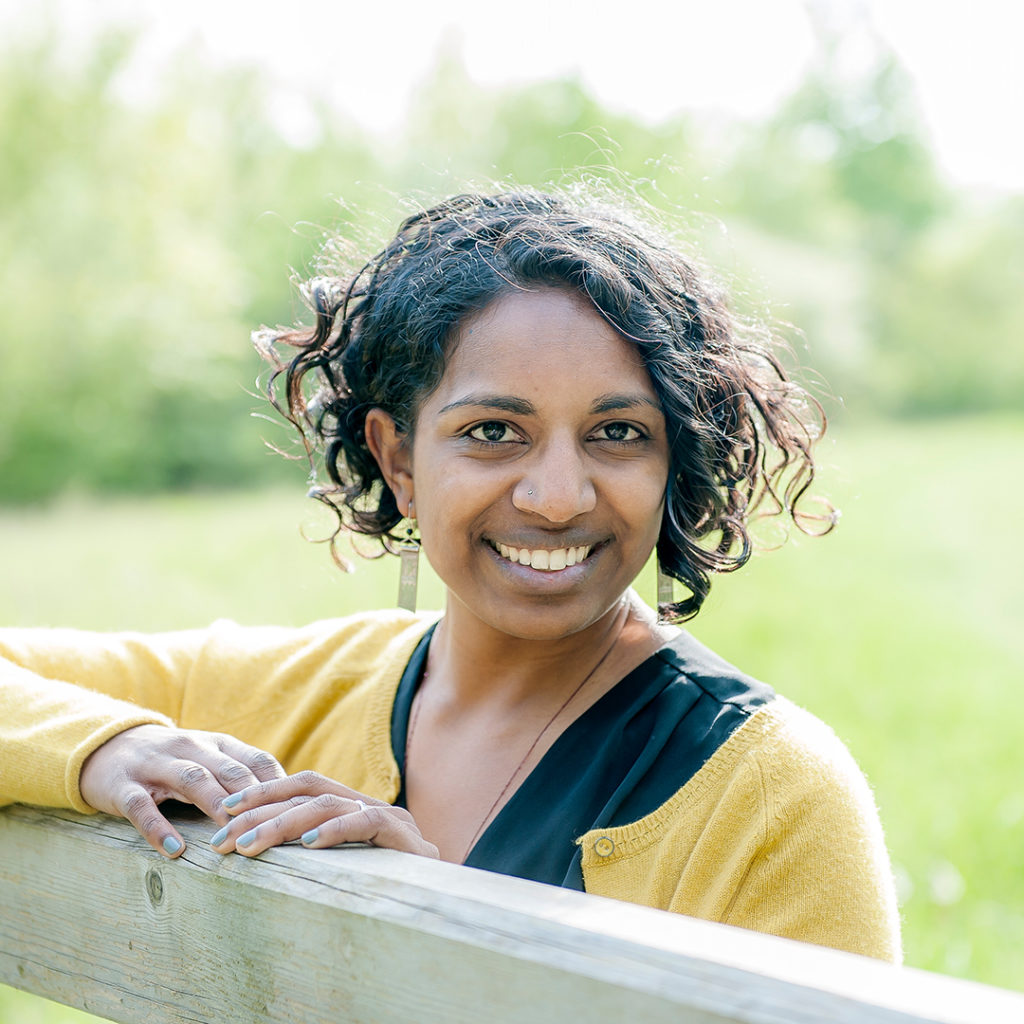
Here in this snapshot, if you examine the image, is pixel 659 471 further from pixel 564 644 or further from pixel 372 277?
pixel 372 277

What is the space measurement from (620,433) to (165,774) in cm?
88

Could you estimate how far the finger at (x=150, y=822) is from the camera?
136 cm

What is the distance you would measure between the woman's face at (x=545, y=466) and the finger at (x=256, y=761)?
0.54 m

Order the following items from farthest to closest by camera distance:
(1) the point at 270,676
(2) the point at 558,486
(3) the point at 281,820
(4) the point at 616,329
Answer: (1) the point at 270,676, (4) the point at 616,329, (2) the point at 558,486, (3) the point at 281,820

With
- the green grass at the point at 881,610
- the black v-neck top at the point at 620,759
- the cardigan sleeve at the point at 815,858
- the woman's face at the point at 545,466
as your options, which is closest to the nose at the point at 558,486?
the woman's face at the point at 545,466

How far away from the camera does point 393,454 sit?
7.56 feet

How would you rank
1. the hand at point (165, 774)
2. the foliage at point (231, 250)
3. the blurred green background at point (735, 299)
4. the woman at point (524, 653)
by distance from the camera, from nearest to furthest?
1. the hand at point (165, 774)
2. the woman at point (524, 653)
3. the blurred green background at point (735, 299)
4. the foliage at point (231, 250)

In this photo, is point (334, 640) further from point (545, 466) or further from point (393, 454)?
point (545, 466)

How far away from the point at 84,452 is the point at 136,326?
9.64 feet

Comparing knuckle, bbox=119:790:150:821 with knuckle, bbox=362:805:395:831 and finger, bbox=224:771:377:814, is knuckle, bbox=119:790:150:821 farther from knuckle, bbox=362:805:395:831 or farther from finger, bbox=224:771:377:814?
knuckle, bbox=362:805:395:831

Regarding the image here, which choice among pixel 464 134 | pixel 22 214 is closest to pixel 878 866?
pixel 22 214

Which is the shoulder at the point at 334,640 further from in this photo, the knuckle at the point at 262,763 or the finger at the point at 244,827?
the finger at the point at 244,827

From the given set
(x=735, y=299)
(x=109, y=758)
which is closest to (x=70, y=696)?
(x=109, y=758)

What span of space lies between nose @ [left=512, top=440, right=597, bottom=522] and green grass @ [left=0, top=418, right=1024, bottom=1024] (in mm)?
655
